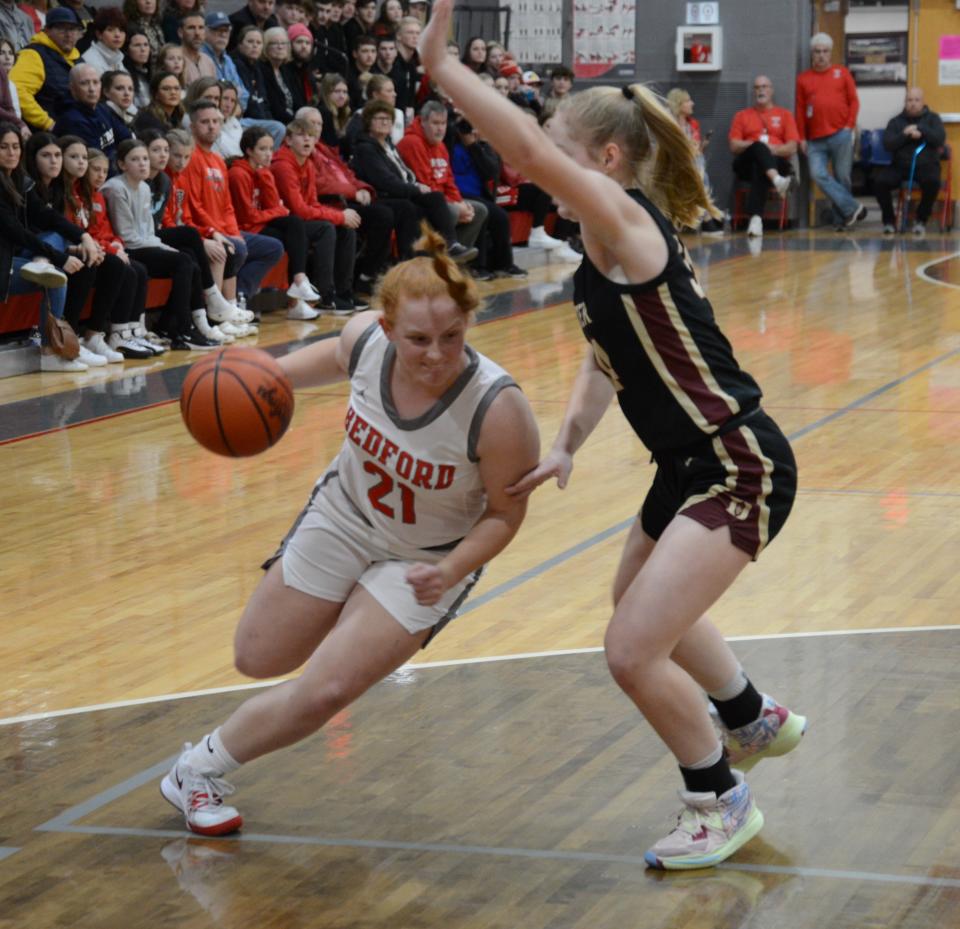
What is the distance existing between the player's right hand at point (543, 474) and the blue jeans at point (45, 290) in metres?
7.07

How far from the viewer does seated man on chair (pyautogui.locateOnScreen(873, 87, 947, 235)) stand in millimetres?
18938

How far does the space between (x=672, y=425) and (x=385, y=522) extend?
0.65 meters

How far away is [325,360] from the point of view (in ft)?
12.5

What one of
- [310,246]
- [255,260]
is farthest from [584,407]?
[310,246]

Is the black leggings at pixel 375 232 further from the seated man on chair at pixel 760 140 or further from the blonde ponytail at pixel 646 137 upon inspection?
the blonde ponytail at pixel 646 137

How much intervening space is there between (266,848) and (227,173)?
9.20 metres

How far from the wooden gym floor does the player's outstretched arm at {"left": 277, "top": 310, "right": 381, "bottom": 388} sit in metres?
0.96

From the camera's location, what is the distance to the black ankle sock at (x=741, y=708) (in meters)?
3.89

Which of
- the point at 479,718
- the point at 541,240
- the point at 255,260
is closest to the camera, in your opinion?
the point at 479,718

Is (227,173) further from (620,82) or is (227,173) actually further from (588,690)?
(620,82)

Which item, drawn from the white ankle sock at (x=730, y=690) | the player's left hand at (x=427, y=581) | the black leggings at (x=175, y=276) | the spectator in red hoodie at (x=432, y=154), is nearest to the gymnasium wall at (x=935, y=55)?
the spectator in red hoodie at (x=432, y=154)

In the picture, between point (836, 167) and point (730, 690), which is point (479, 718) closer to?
point (730, 690)

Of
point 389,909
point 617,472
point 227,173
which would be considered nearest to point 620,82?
point 227,173

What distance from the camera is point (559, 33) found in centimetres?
2081
